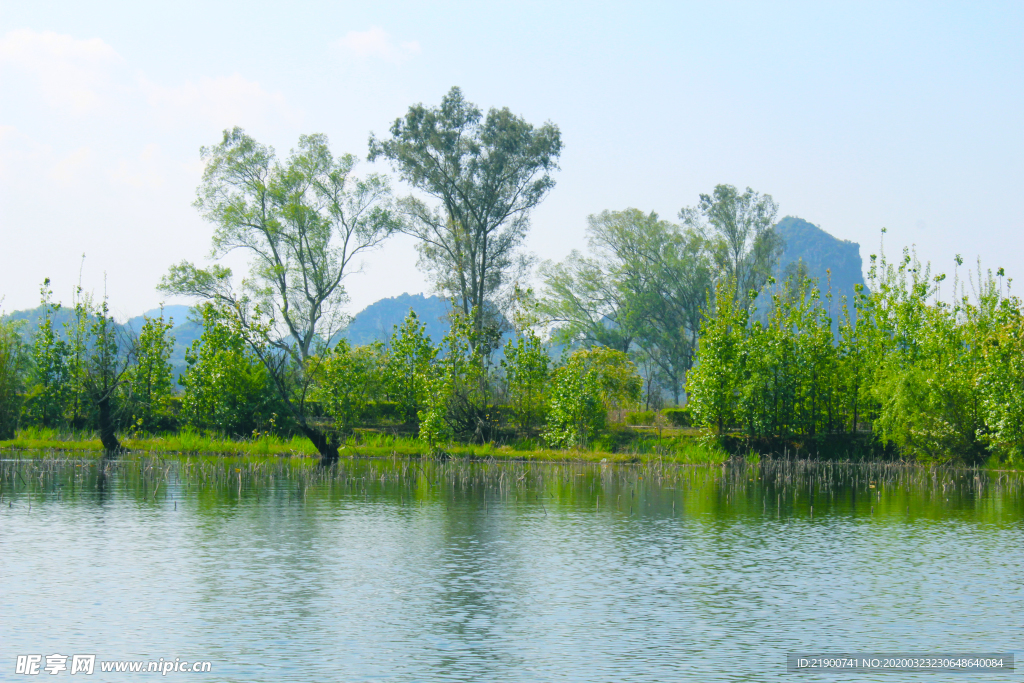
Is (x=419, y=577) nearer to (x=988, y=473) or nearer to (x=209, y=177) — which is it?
(x=988, y=473)

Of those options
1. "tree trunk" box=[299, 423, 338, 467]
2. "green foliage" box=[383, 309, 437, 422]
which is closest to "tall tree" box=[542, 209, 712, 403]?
"green foliage" box=[383, 309, 437, 422]

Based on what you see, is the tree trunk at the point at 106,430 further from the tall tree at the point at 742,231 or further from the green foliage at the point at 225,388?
the tall tree at the point at 742,231

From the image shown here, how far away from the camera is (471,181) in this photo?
2466 inches

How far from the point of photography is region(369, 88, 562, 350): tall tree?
62.5m

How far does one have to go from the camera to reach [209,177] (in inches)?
2527

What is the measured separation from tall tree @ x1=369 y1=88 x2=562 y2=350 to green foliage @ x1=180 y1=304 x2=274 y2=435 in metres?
18.4

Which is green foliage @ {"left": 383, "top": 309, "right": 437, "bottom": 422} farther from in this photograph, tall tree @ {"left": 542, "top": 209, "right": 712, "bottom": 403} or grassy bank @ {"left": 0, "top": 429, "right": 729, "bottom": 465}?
tall tree @ {"left": 542, "top": 209, "right": 712, "bottom": 403}

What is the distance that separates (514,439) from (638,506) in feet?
74.6

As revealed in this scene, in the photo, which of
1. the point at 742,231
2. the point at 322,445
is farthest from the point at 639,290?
the point at 322,445

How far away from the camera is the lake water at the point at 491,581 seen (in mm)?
10797

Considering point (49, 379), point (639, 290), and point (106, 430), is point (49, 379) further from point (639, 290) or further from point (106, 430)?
point (639, 290)

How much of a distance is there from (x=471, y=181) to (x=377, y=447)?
2452 centimetres

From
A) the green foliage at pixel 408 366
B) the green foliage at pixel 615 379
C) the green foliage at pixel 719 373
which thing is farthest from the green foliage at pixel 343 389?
the green foliage at pixel 719 373

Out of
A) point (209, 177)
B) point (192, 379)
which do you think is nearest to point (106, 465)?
point (192, 379)
